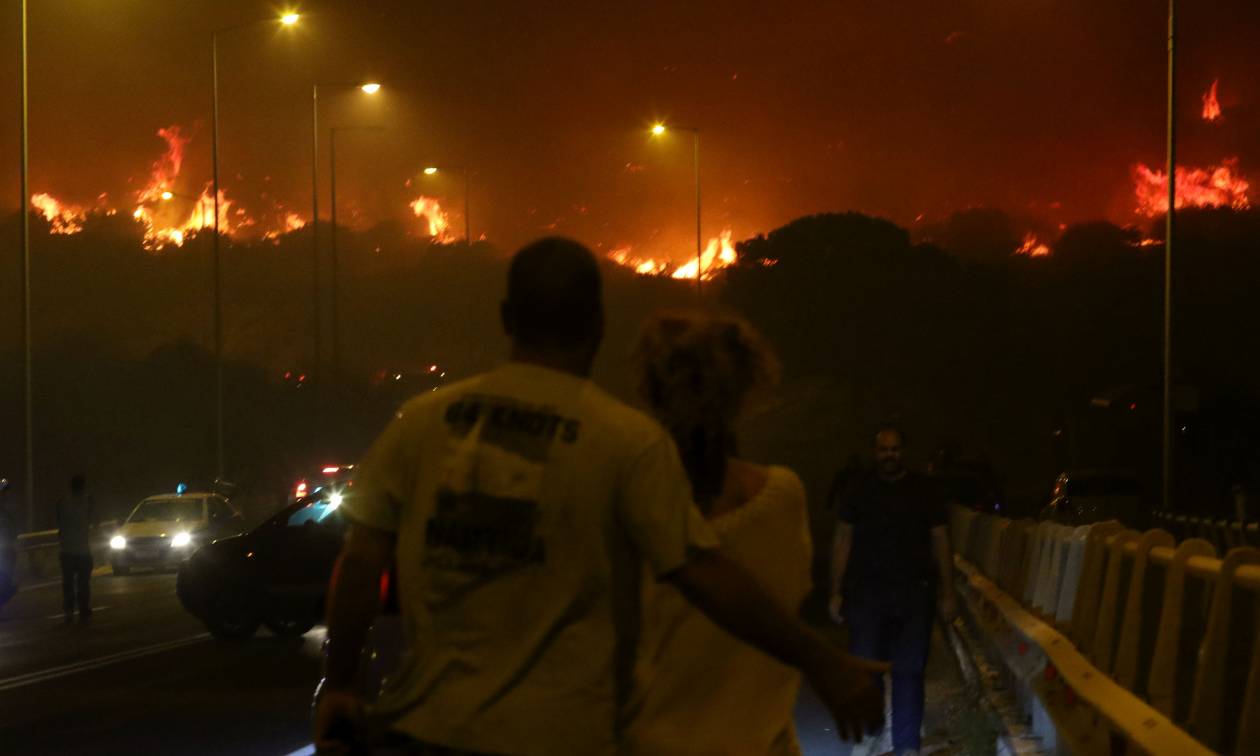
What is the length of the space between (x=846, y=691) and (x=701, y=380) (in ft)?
3.64

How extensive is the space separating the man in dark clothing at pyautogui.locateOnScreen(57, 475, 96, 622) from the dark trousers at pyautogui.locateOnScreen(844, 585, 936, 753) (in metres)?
14.9

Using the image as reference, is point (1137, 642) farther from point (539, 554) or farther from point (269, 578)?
point (269, 578)

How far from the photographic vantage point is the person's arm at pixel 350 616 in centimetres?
381

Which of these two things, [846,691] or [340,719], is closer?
[846,691]

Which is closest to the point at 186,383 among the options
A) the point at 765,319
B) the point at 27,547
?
the point at 765,319

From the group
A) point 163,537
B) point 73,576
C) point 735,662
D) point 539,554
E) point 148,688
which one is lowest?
point 163,537

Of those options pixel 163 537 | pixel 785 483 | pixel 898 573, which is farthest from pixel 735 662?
pixel 163 537

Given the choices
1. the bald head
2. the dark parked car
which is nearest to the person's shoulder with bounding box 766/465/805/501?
the bald head

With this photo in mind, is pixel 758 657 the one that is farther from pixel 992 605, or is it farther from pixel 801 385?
pixel 801 385

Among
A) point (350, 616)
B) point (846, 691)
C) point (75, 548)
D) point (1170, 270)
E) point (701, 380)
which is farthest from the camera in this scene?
point (1170, 270)

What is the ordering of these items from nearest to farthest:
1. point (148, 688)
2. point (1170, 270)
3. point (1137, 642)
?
point (1137, 642)
point (148, 688)
point (1170, 270)

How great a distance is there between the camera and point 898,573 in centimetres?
1034

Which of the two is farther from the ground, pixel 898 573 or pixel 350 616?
pixel 350 616

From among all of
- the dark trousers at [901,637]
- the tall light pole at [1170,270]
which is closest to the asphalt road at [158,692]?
the dark trousers at [901,637]
